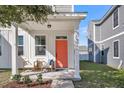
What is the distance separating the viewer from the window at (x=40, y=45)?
16750 millimetres

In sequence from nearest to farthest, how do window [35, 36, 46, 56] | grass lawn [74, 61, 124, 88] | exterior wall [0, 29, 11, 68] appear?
1. grass lawn [74, 61, 124, 88]
2. window [35, 36, 46, 56]
3. exterior wall [0, 29, 11, 68]

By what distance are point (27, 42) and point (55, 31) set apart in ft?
7.93

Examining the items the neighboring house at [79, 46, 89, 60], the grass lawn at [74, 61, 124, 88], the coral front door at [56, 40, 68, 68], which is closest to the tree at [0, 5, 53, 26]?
the grass lawn at [74, 61, 124, 88]

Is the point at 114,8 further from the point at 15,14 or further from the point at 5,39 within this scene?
the point at 15,14

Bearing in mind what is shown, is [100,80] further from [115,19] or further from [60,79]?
[115,19]

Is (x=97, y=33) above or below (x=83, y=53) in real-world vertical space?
above

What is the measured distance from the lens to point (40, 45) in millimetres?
16812

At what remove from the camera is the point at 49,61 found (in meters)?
16.4

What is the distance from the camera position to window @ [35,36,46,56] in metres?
16.8

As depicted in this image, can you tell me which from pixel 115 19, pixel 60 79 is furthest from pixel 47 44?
pixel 115 19

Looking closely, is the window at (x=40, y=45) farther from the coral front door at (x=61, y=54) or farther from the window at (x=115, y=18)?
the window at (x=115, y=18)

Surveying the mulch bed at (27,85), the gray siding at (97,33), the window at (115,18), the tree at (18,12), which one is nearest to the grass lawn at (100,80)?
the mulch bed at (27,85)

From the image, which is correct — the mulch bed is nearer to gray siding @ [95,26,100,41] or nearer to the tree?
the tree
